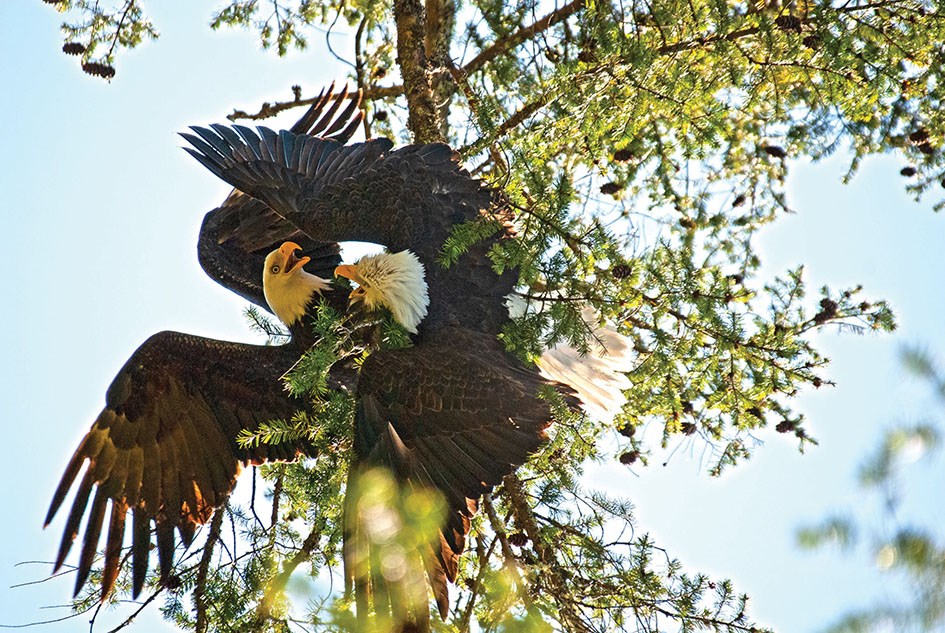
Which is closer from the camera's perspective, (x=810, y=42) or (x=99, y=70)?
(x=810, y=42)

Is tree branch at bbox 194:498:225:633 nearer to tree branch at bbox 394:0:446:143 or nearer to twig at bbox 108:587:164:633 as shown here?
twig at bbox 108:587:164:633

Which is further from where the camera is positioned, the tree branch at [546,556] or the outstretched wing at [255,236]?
the outstretched wing at [255,236]

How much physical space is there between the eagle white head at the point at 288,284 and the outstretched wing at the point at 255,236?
0.29 m

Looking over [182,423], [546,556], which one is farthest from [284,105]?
[546,556]

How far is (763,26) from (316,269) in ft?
7.66

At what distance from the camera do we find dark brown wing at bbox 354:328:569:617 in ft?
9.75

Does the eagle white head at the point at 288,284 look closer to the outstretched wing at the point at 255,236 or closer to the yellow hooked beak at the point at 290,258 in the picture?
the yellow hooked beak at the point at 290,258

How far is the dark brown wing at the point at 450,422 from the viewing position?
117 inches

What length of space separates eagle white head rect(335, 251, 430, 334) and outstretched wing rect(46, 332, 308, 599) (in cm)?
66

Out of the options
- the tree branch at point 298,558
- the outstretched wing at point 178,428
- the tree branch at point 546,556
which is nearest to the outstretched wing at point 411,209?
the tree branch at point 546,556

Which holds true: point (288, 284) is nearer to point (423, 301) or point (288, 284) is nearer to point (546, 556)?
point (423, 301)

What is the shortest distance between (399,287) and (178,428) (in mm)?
1345

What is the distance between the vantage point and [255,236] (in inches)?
171

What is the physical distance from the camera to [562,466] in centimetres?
352
